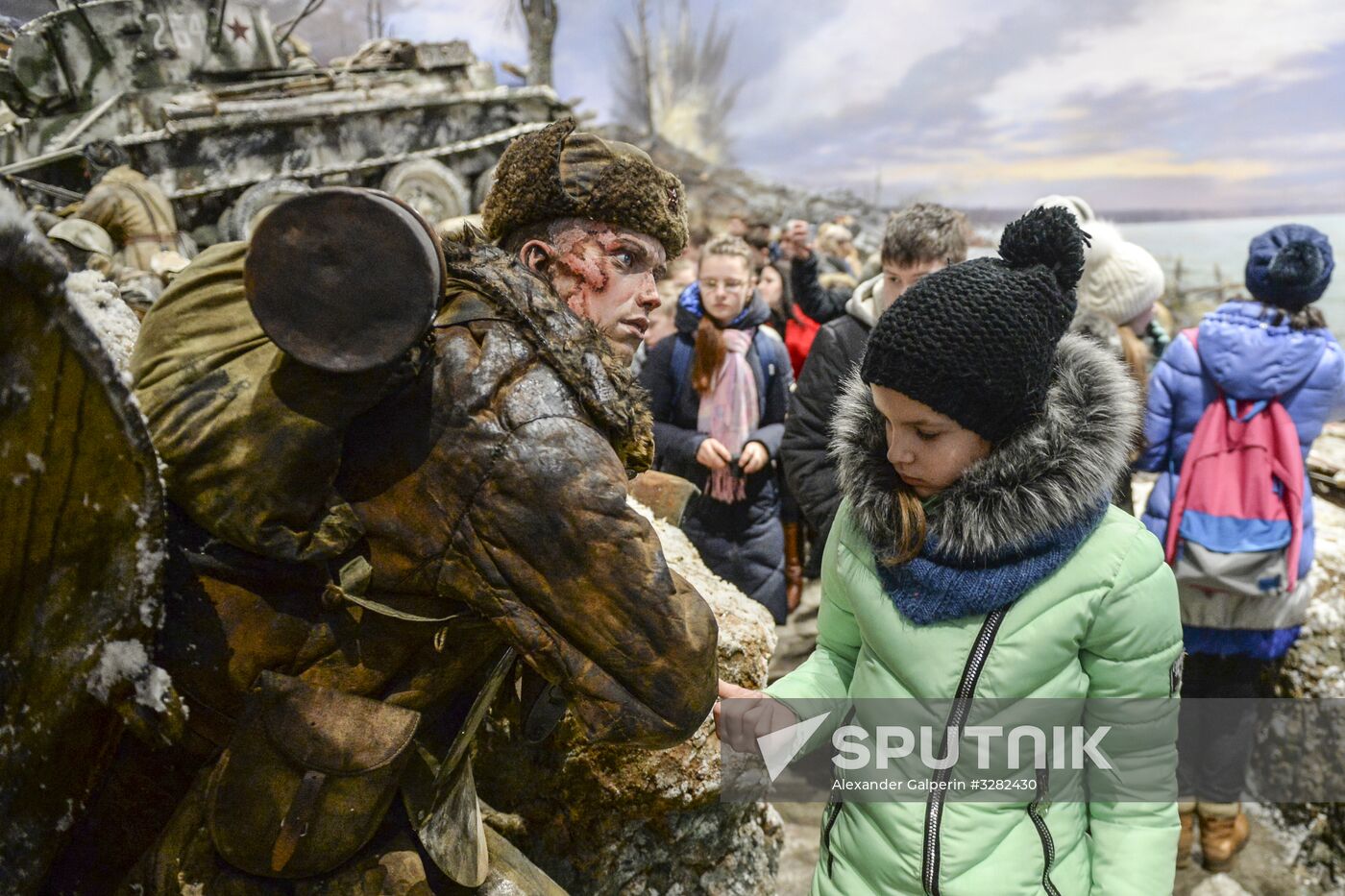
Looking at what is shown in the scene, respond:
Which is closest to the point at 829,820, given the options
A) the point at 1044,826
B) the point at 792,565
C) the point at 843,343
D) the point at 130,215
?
the point at 1044,826

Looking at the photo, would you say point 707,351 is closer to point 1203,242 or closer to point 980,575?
point 980,575

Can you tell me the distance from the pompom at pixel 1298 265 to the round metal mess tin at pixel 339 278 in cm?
280

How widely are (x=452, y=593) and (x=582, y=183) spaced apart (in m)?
0.66

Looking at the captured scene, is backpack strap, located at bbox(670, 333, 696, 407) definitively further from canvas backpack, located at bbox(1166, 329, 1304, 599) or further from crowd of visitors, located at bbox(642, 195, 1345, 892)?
canvas backpack, located at bbox(1166, 329, 1304, 599)

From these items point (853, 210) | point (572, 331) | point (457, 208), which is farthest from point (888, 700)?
point (853, 210)

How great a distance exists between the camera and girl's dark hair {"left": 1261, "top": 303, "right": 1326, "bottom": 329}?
2750mm

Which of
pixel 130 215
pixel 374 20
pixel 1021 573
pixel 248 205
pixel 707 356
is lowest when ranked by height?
pixel 248 205

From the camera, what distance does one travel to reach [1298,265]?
2703 mm

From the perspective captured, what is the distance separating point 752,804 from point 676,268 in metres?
5.08

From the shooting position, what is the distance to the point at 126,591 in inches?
41.0

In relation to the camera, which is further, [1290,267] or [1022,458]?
[1290,267]

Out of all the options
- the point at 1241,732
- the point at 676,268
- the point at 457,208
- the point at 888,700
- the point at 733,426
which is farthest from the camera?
the point at 457,208

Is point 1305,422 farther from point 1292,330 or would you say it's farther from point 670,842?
point 670,842

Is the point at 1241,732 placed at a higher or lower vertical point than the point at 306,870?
lower
